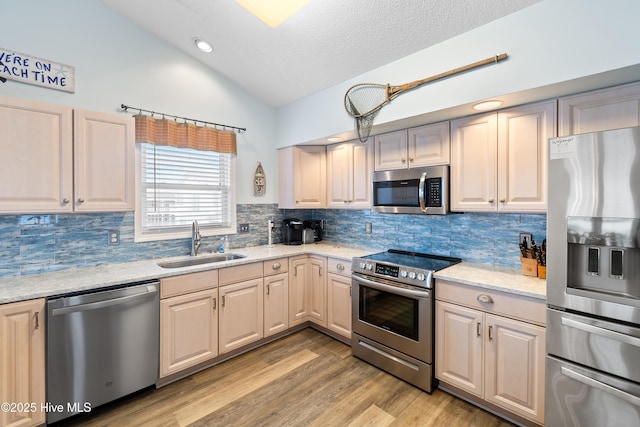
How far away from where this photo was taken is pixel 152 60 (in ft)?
8.96

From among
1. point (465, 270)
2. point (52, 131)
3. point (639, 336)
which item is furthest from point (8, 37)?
point (639, 336)

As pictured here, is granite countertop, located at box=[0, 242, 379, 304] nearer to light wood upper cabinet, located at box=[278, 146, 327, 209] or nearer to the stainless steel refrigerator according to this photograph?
light wood upper cabinet, located at box=[278, 146, 327, 209]

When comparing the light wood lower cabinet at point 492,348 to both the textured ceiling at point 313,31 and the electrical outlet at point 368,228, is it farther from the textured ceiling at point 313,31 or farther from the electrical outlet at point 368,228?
the textured ceiling at point 313,31

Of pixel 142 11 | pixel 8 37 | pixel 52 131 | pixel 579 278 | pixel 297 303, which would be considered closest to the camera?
pixel 579 278

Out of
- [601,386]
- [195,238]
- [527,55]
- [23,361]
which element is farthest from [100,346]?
[527,55]

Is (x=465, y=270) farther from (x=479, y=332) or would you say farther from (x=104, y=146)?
(x=104, y=146)

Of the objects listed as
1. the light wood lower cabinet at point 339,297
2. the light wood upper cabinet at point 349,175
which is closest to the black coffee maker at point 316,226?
the light wood upper cabinet at point 349,175

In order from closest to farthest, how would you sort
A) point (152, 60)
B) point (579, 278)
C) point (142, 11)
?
1. point (579, 278)
2. point (142, 11)
3. point (152, 60)

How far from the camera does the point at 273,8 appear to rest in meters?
2.28

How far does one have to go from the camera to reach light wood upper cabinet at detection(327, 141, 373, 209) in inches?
120

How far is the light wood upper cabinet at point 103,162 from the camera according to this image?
6.76 feet

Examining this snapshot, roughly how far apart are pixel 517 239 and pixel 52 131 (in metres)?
3.48

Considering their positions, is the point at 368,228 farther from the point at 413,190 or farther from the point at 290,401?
the point at 290,401

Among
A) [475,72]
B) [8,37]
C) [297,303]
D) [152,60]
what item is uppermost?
[152,60]
